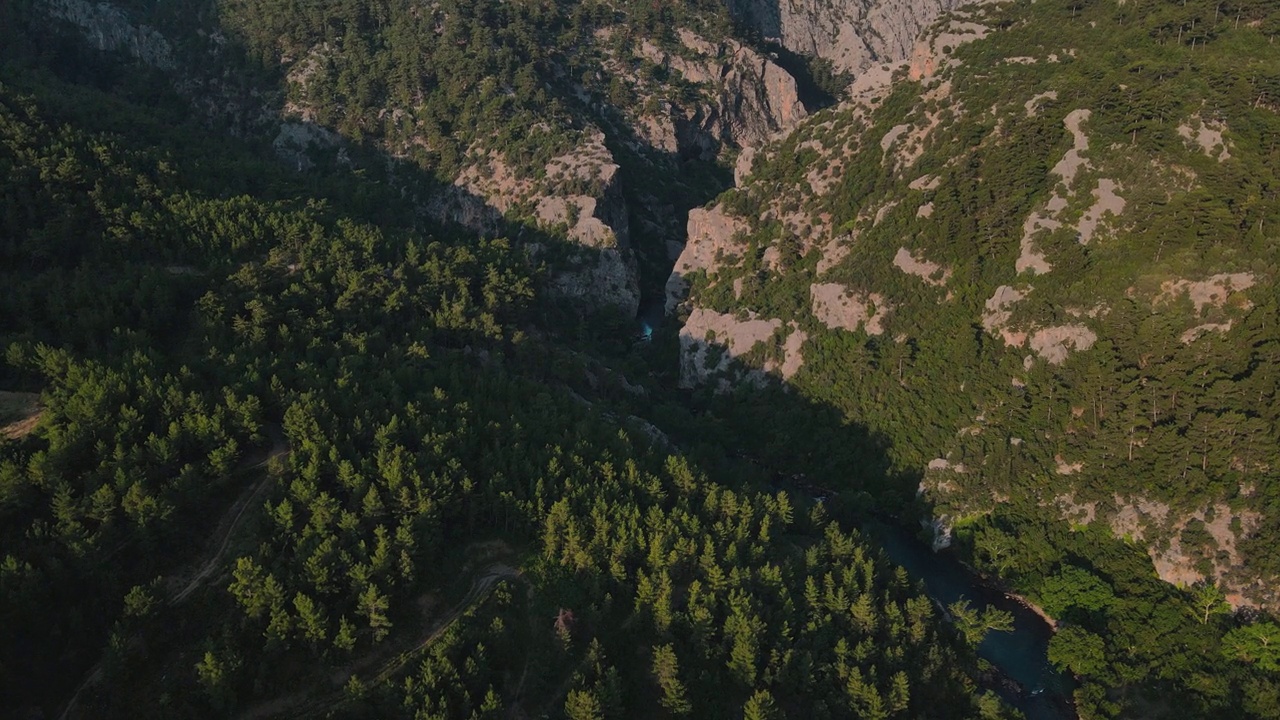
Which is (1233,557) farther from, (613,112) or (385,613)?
(613,112)

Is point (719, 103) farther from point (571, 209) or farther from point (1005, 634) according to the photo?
point (1005, 634)

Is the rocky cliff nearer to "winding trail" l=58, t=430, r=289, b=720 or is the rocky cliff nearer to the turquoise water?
the turquoise water

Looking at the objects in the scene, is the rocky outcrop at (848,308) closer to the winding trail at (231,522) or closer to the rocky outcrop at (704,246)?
the rocky outcrop at (704,246)

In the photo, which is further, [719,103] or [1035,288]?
[719,103]

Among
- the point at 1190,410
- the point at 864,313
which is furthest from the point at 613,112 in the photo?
the point at 1190,410

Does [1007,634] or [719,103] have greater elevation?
[719,103]

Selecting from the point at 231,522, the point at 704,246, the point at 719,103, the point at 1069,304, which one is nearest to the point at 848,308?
the point at 1069,304
